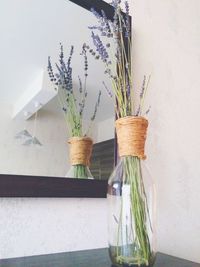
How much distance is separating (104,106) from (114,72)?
0.13 m

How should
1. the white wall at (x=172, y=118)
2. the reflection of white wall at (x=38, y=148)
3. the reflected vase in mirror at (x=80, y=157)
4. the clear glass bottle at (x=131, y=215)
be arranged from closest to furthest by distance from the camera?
the clear glass bottle at (x=131, y=215) → the reflection of white wall at (x=38, y=148) → the reflected vase in mirror at (x=80, y=157) → the white wall at (x=172, y=118)

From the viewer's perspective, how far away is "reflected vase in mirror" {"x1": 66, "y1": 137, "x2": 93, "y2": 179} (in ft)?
Answer: 2.85

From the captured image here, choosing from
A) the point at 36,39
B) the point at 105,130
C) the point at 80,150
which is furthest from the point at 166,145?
the point at 36,39

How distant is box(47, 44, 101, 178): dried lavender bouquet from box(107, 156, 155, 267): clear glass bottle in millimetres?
183

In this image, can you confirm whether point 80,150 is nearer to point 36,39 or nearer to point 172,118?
point 36,39

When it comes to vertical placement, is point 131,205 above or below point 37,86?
below

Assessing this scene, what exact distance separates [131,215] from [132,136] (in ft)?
0.70

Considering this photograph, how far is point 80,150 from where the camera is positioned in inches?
35.2

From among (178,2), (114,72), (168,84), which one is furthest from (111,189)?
(178,2)

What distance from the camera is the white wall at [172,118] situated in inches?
44.7

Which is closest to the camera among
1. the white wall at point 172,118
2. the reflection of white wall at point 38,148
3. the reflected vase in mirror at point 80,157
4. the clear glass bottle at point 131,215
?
the clear glass bottle at point 131,215

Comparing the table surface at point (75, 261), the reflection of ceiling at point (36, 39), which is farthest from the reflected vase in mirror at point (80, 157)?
the table surface at point (75, 261)

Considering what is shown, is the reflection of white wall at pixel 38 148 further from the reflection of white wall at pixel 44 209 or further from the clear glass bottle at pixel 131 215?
the clear glass bottle at pixel 131 215

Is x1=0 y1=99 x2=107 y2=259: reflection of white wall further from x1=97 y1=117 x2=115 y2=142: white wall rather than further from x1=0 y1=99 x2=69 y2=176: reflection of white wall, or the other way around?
x1=97 y1=117 x2=115 y2=142: white wall
